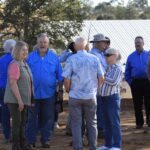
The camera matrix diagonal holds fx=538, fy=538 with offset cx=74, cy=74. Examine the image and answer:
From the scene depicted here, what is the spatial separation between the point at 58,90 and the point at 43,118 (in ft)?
1.78

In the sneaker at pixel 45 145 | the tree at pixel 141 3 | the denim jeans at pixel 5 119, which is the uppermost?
the tree at pixel 141 3

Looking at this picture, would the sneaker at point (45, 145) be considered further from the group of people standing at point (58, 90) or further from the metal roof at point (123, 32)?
the metal roof at point (123, 32)

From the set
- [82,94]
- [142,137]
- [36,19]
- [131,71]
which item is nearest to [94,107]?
[82,94]

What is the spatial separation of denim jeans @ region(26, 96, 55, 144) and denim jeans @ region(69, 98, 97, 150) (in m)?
1.06

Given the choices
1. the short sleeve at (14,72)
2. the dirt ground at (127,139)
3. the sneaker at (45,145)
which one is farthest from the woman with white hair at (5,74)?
the short sleeve at (14,72)

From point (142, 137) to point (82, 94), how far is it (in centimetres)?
270

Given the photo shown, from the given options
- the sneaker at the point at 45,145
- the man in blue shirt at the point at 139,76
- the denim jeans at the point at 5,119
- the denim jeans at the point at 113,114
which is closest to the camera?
the denim jeans at the point at 113,114

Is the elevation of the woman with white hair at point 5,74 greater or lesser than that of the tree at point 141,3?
lesser

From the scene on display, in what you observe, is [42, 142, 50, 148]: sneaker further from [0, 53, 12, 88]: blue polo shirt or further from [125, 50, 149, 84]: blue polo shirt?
[125, 50, 149, 84]: blue polo shirt

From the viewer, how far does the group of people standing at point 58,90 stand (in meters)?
7.94

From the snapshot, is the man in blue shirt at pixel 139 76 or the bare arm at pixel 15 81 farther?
the man in blue shirt at pixel 139 76

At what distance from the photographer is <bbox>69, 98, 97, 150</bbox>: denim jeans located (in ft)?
26.1

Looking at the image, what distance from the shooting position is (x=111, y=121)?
828cm

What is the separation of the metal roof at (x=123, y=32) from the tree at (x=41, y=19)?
1167cm
